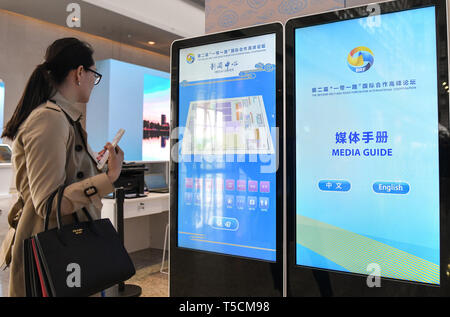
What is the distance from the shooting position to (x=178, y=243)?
5.48ft

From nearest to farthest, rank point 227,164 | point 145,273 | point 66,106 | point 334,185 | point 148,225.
Result: point 66,106 → point 334,185 → point 227,164 → point 145,273 → point 148,225

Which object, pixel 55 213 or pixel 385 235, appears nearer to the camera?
pixel 55 213

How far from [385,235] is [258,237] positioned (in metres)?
0.49

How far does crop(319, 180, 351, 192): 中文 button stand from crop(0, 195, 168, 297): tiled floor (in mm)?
2388

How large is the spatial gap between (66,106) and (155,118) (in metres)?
3.66

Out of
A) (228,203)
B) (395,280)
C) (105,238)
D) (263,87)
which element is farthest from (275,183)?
(105,238)

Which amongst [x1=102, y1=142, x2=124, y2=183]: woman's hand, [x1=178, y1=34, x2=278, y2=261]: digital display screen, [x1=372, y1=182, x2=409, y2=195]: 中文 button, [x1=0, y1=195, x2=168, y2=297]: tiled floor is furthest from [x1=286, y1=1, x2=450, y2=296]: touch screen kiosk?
[x1=0, y1=195, x2=168, y2=297]: tiled floor

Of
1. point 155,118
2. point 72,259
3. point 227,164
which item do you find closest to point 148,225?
point 155,118

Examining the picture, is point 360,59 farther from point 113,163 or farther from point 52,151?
point 52,151

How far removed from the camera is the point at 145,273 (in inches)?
149

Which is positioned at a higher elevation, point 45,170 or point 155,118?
point 155,118

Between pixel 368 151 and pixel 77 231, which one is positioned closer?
pixel 77 231

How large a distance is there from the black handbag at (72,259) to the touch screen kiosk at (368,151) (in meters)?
0.68

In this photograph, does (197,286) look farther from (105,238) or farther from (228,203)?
(105,238)
